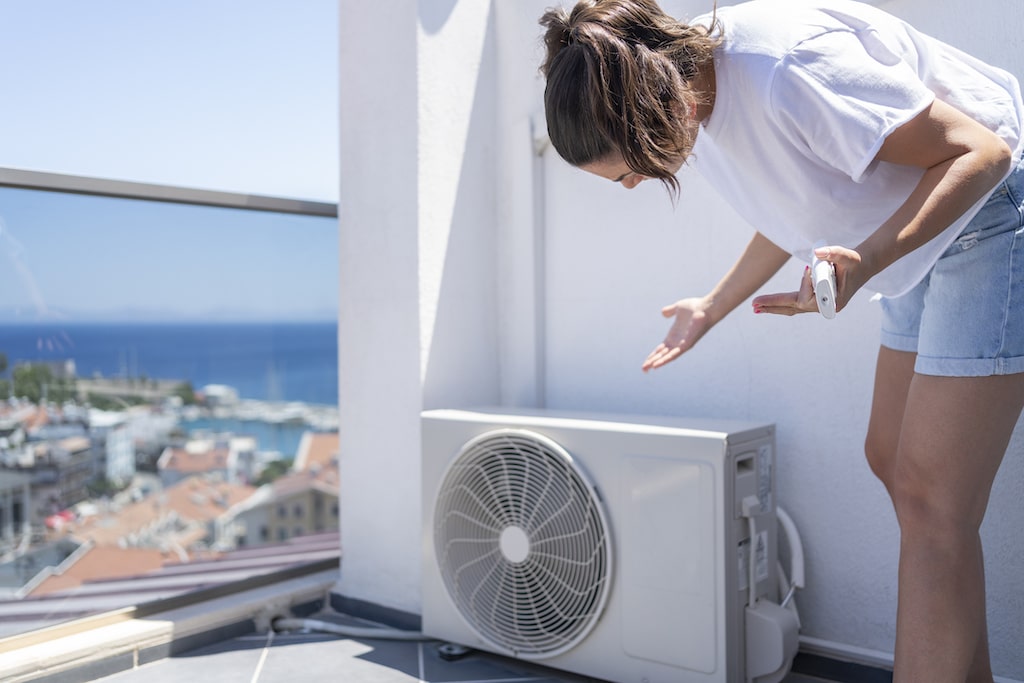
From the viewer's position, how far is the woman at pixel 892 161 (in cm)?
101

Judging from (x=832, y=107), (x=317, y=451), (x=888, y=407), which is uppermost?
(x=832, y=107)

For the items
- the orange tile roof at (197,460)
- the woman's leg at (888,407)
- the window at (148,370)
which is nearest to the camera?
the woman's leg at (888,407)

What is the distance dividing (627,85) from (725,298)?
611 mm

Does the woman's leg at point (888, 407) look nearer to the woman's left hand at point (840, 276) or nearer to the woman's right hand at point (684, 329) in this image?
the woman's right hand at point (684, 329)

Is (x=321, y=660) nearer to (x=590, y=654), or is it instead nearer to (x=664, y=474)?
(x=590, y=654)

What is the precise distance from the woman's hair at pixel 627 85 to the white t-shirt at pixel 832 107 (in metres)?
0.07

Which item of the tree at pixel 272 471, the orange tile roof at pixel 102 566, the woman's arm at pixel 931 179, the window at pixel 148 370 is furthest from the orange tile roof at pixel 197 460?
the woman's arm at pixel 931 179

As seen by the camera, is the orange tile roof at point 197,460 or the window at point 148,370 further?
the orange tile roof at point 197,460

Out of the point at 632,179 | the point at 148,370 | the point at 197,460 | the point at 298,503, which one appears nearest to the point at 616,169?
the point at 632,179

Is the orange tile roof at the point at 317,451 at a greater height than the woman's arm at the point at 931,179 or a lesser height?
lesser

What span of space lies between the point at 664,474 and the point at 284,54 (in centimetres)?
368

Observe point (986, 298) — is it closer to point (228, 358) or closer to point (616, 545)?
point (616, 545)

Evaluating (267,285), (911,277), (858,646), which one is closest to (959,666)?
(911,277)

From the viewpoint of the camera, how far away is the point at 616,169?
113 centimetres
